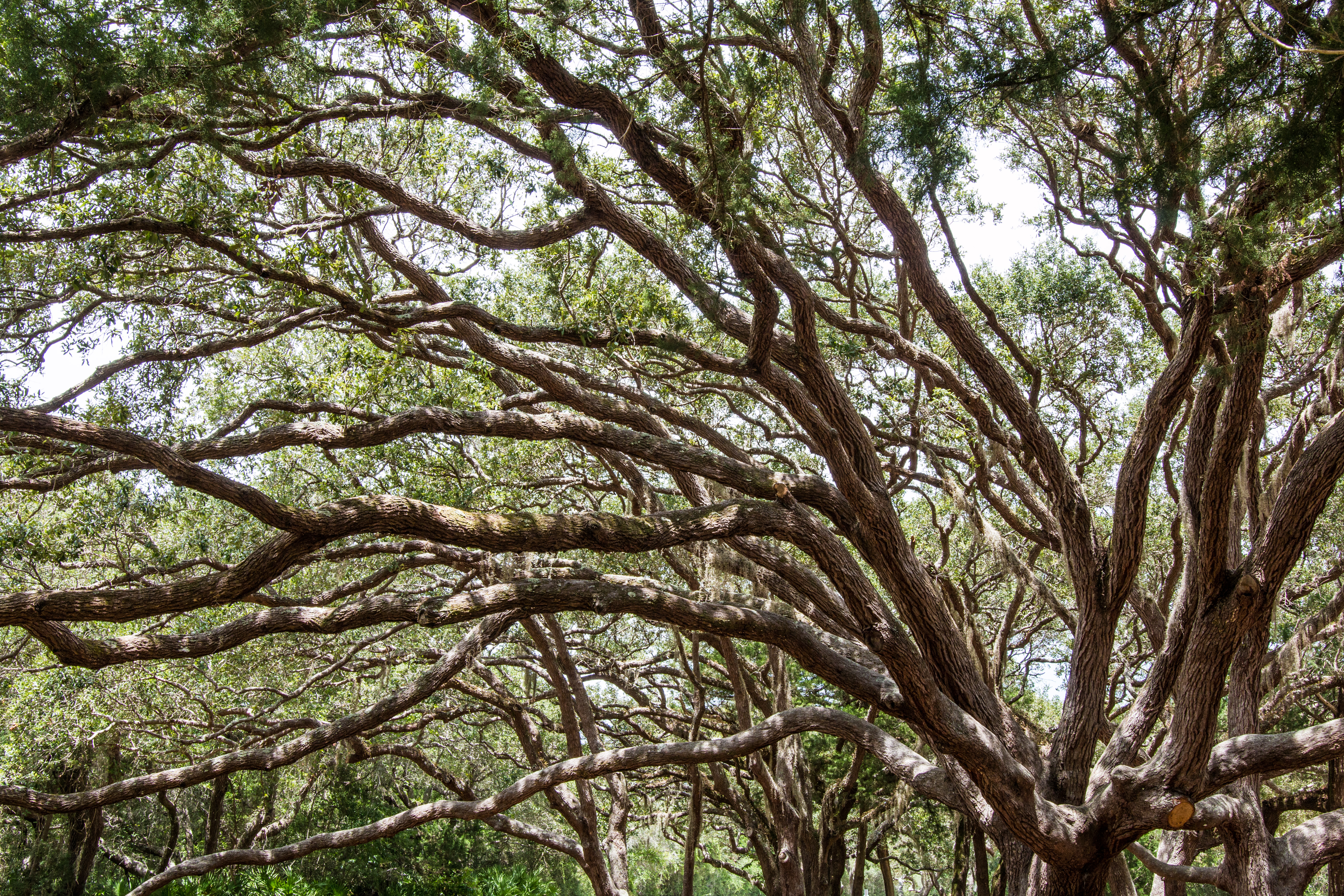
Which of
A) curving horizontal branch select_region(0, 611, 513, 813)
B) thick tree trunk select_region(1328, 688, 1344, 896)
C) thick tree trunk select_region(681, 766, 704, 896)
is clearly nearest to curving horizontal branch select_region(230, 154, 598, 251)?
curving horizontal branch select_region(0, 611, 513, 813)

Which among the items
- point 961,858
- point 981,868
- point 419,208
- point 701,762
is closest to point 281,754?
point 701,762

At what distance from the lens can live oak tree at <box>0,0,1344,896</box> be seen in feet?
14.5

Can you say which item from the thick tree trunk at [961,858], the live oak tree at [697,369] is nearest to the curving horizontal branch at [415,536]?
the live oak tree at [697,369]

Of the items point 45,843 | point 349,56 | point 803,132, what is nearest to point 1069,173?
point 803,132

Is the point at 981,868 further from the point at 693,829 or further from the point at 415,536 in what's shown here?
the point at 415,536

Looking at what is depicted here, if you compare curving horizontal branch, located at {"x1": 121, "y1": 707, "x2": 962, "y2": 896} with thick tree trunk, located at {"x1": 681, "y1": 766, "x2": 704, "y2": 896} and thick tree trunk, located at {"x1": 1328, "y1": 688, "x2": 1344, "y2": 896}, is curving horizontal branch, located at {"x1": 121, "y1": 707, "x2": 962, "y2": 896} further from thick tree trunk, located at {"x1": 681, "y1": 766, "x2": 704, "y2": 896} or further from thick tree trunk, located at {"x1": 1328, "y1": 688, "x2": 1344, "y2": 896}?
thick tree trunk, located at {"x1": 1328, "y1": 688, "x2": 1344, "y2": 896}

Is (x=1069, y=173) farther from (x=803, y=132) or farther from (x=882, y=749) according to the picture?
(x=882, y=749)

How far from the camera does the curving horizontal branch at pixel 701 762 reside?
598 centimetres

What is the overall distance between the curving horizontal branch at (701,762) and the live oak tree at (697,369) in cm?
4

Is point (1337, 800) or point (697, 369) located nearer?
point (697, 369)

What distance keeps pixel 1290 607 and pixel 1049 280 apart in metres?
5.07

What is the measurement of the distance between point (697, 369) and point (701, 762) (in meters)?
2.74

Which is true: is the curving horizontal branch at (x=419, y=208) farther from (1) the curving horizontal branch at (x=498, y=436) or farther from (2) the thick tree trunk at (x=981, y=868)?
(2) the thick tree trunk at (x=981, y=868)

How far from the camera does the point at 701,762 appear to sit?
623 cm
